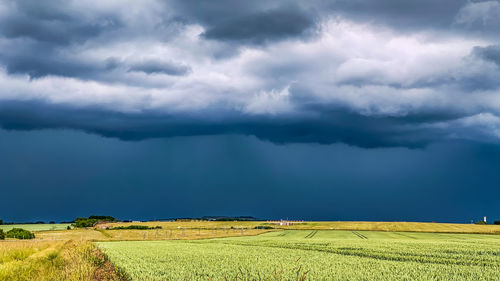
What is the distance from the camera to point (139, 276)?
1508 centimetres

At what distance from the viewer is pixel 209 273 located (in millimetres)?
15688

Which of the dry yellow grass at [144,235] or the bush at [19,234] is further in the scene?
the bush at [19,234]

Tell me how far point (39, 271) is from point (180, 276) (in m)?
10.8

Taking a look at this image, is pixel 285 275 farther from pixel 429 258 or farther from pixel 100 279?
pixel 429 258

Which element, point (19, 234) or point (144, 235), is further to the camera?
point (19, 234)

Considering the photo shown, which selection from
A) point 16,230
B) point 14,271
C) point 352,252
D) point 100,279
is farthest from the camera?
point 16,230

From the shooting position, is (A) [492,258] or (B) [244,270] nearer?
(B) [244,270]

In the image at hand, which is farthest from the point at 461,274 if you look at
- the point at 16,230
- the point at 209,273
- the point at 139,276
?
the point at 16,230

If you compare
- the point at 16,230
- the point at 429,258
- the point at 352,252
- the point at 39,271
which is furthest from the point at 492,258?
the point at 16,230

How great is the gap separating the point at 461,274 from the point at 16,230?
341ft

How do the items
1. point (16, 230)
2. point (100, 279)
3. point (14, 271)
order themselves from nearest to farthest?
point (100, 279) → point (14, 271) → point (16, 230)

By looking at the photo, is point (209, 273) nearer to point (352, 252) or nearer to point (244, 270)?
point (244, 270)

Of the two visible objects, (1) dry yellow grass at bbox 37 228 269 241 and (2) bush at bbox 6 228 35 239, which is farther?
(2) bush at bbox 6 228 35 239

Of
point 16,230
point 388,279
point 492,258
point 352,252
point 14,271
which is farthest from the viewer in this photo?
point 16,230
